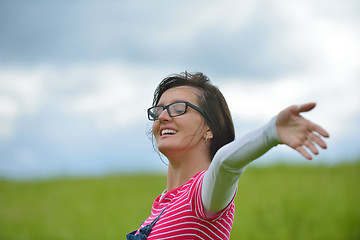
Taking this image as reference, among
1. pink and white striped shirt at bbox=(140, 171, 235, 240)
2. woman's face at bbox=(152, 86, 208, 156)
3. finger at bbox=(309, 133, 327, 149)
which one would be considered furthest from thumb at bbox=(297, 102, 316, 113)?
woman's face at bbox=(152, 86, 208, 156)

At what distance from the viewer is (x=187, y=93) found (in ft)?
10.2

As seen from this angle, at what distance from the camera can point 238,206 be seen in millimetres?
9695

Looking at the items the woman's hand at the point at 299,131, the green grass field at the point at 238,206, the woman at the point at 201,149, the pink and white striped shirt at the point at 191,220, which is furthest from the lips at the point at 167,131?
the green grass field at the point at 238,206

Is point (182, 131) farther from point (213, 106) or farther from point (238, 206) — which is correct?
point (238, 206)

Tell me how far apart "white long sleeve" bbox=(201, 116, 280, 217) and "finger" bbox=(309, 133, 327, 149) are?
0.17 meters

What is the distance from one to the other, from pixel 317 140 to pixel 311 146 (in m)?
0.04

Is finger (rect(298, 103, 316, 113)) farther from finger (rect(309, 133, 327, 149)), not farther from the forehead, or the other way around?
the forehead

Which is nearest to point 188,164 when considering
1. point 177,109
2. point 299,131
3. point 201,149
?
point 201,149

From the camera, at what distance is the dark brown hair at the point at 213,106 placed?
3027mm

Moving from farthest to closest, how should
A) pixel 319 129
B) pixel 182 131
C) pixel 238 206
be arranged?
pixel 238 206
pixel 182 131
pixel 319 129

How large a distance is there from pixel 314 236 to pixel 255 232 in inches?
42.3

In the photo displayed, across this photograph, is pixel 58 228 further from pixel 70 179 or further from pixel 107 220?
pixel 70 179

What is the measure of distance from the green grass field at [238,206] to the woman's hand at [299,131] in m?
7.00

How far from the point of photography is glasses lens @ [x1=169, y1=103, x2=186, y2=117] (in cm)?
300
